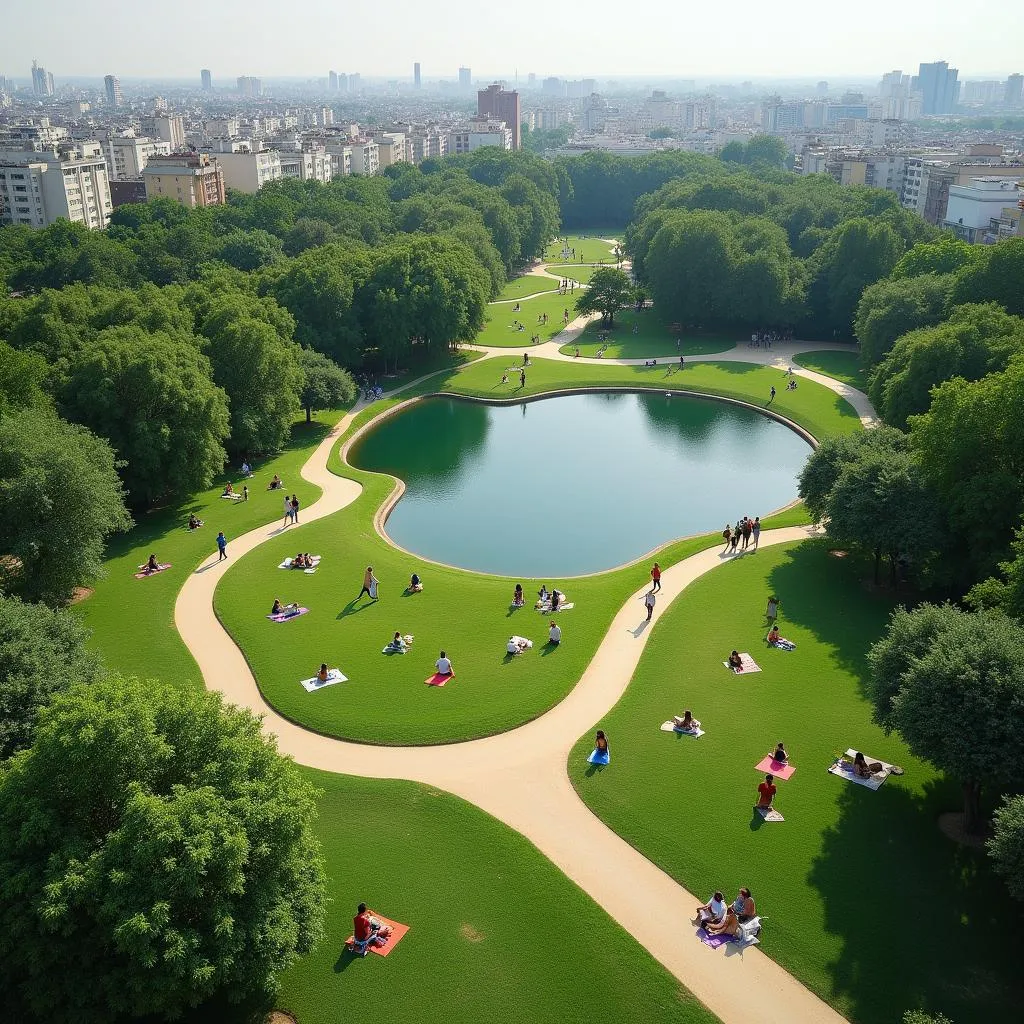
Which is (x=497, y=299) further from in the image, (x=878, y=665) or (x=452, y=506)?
(x=878, y=665)

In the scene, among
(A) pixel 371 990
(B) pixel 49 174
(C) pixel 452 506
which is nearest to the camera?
(A) pixel 371 990

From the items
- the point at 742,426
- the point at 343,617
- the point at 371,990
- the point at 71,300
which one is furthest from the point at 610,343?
the point at 371,990

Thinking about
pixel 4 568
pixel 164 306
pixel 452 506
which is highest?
pixel 164 306

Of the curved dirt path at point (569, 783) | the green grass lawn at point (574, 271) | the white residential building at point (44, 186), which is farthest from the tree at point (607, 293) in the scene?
the white residential building at point (44, 186)

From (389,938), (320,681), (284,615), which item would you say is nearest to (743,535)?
(284,615)

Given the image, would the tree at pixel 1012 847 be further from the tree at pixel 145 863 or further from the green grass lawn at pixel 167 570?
the green grass lawn at pixel 167 570

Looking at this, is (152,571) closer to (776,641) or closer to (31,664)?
(31,664)
